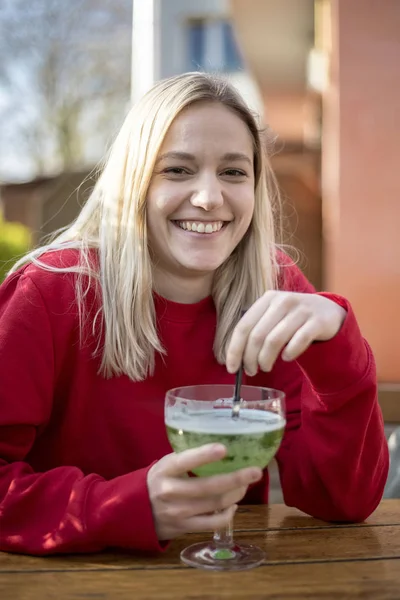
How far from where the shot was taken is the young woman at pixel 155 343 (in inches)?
57.1

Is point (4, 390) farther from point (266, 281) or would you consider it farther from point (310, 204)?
point (310, 204)

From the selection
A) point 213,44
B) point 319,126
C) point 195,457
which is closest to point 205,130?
point 195,457

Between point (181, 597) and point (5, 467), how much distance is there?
0.50 meters

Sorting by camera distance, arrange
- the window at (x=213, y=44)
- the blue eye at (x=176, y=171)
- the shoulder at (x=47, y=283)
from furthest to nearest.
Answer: the window at (x=213, y=44) < the blue eye at (x=176, y=171) < the shoulder at (x=47, y=283)

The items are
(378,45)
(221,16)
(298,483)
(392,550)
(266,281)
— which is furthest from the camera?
(221,16)

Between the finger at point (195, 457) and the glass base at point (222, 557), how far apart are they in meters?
0.19

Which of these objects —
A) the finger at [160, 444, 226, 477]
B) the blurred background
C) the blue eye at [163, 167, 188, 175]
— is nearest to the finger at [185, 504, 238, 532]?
the finger at [160, 444, 226, 477]

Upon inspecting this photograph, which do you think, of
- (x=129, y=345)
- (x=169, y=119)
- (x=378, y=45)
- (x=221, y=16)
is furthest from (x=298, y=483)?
(x=221, y=16)

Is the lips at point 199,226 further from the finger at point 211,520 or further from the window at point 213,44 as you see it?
the window at point 213,44

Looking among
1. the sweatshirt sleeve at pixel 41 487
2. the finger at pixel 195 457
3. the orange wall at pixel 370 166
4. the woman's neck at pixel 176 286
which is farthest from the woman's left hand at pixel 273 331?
the orange wall at pixel 370 166

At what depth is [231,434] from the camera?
1.25 meters

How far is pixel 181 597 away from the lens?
1.25 m

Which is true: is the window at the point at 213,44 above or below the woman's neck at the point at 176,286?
above

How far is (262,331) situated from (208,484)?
0.28m
